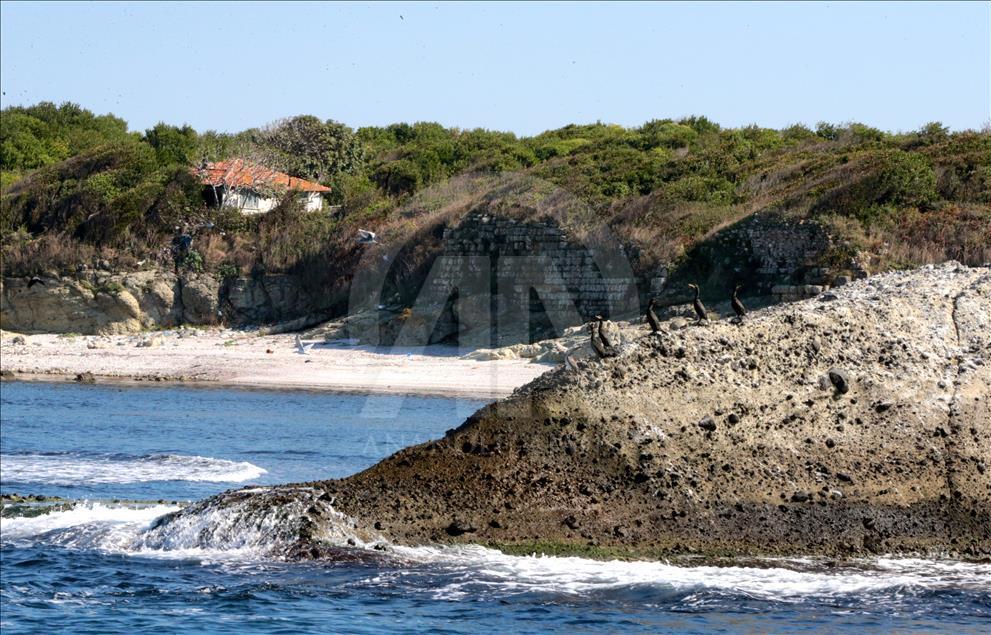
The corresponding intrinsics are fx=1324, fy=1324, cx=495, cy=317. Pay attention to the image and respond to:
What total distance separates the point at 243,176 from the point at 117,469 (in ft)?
A: 90.5

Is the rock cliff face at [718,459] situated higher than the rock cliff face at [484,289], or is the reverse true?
the rock cliff face at [484,289]

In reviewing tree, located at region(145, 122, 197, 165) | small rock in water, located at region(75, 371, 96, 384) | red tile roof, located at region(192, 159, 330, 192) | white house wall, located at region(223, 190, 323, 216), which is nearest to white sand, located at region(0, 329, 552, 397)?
small rock in water, located at region(75, 371, 96, 384)

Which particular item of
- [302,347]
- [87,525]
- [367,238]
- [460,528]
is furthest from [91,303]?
[460,528]

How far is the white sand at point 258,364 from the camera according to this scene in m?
31.2

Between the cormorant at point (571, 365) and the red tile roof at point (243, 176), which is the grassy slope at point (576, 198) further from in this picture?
the cormorant at point (571, 365)

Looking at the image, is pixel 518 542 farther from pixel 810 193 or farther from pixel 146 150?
pixel 146 150

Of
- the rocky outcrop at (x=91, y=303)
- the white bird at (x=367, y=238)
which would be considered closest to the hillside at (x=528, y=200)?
the white bird at (x=367, y=238)

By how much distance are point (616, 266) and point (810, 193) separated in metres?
5.54

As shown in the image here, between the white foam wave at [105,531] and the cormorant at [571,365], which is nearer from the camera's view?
the cormorant at [571,365]

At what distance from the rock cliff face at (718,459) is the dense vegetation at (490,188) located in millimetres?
19329

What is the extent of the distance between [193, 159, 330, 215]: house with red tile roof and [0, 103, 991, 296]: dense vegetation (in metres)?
0.84

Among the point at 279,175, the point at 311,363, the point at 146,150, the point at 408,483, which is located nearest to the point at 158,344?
the point at 311,363

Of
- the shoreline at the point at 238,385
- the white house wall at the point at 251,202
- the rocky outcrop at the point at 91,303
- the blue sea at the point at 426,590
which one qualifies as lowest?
the blue sea at the point at 426,590

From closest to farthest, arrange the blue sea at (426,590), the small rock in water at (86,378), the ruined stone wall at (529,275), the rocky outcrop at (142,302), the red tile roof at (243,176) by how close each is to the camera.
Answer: the blue sea at (426,590)
the small rock in water at (86,378)
the ruined stone wall at (529,275)
the rocky outcrop at (142,302)
the red tile roof at (243,176)
